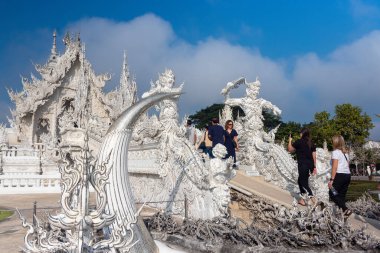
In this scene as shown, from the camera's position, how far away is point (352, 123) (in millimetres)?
34406

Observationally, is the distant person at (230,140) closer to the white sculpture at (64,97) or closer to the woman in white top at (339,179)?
the woman in white top at (339,179)

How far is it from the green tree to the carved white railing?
2642 cm

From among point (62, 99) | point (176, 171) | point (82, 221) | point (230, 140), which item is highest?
point (62, 99)

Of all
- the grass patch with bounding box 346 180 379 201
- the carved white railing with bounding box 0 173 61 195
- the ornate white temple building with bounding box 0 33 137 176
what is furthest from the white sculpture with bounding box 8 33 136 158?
the grass patch with bounding box 346 180 379 201

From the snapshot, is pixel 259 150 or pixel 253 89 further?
pixel 253 89

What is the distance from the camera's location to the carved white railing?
46.5ft

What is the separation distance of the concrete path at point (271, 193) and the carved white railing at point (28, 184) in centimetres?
762

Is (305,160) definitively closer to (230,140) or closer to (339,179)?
(339,179)

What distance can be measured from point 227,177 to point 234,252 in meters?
1.30

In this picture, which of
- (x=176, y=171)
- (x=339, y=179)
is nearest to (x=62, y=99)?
(x=176, y=171)

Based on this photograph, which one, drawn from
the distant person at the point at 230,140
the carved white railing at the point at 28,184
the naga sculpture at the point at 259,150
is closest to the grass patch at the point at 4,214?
the distant person at the point at 230,140

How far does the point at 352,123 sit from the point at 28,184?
2814cm

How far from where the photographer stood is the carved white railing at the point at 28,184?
1418 centimetres

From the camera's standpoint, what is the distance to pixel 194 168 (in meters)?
6.98
